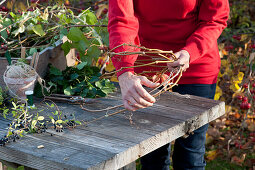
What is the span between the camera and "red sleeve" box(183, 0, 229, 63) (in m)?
1.79

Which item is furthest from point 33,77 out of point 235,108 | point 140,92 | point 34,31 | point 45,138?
point 235,108

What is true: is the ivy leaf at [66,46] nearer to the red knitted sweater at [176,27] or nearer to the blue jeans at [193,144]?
the red knitted sweater at [176,27]

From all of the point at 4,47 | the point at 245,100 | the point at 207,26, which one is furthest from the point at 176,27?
the point at 245,100

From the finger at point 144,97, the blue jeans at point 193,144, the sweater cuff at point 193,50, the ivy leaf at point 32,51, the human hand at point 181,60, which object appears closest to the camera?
the finger at point 144,97

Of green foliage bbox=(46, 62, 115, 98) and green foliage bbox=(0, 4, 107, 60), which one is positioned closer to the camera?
green foliage bbox=(46, 62, 115, 98)

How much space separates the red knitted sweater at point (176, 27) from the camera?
1.76m

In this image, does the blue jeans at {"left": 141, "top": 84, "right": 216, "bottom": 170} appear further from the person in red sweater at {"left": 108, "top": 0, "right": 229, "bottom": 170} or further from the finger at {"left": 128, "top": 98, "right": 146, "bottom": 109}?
the finger at {"left": 128, "top": 98, "right": 146, "bottom": 109}

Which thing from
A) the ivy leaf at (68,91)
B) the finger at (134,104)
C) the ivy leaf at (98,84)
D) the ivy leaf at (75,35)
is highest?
the ivy leaf at (75,35)

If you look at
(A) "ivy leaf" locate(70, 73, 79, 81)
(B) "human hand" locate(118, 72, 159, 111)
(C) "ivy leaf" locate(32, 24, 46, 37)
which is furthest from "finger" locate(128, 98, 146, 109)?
(C) "ivy leaf" locate(32, 24, 46, 37)

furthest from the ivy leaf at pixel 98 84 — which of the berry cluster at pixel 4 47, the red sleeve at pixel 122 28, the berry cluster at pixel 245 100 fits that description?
the berry cluster at pixel 245 100

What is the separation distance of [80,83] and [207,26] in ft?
2.38

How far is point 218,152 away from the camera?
3.40 meters

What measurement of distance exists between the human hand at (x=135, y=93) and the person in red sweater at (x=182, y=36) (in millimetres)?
40

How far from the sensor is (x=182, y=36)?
6.51 feet
